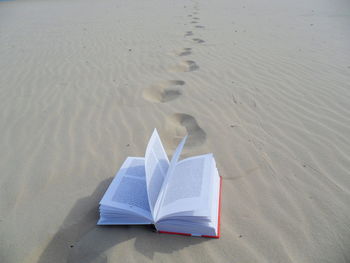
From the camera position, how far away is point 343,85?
3.09 metres

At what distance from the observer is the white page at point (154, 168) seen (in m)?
1.43

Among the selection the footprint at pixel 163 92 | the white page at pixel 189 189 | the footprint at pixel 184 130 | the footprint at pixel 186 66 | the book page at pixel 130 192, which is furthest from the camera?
the footprint at pixel 186 66

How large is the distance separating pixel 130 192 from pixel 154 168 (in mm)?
203

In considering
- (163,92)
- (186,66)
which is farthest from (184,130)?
(186,66)

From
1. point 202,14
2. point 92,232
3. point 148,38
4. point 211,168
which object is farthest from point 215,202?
point 202,14

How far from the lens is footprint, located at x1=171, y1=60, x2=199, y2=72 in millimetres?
3863

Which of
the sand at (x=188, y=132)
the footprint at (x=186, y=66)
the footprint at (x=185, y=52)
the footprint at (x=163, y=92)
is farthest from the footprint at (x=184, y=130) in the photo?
the footprint at (x=185, y=52)

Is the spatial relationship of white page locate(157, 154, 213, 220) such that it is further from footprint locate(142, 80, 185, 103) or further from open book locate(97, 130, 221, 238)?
footprint locate(142, 80, 185, 103)

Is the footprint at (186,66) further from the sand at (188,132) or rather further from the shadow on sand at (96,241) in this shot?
the shadow on sand at (96,241)

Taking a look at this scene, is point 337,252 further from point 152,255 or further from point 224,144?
point 224,144

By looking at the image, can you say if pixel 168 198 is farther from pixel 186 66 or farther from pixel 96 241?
pixel 186 66

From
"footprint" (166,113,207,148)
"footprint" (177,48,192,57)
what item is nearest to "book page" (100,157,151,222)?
"footprint" (166,113,207,148)

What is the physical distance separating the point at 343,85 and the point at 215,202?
2.44 m

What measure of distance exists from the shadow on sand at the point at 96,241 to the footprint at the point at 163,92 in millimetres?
1772
